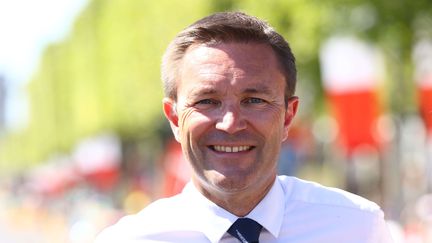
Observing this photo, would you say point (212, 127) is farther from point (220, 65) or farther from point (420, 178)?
point (420, 178)

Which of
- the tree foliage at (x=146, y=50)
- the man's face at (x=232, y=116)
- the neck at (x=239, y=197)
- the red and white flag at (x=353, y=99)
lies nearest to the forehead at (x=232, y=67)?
the man's face at (x=232, y=116)

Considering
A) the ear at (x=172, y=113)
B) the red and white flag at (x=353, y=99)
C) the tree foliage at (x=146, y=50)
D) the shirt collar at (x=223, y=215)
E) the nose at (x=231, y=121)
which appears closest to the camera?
the nose at (x=231, y=121)

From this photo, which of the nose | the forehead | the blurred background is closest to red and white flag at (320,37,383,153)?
the blurred background

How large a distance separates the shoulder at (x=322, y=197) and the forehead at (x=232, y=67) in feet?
1.13

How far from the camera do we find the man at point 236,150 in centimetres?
335

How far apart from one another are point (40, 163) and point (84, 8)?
42.1 metres

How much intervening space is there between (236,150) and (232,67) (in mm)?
223

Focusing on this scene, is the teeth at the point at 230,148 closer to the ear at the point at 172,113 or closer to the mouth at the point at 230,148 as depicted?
the mouth at the point at 230,148

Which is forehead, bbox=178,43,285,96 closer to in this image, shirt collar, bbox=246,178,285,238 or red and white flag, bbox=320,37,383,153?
shirt collar, bbox=246,178,285,238

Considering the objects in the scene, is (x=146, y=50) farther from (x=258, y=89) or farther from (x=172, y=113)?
(x=258, y=89)

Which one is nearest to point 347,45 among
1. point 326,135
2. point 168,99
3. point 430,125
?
point 430,125

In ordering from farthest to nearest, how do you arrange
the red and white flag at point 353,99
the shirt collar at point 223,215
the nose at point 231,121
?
the red and white flag at point 353,99 < the shirt collar at point 223,215 < the nose at point 231,121

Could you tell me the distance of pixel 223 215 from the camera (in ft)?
11.3

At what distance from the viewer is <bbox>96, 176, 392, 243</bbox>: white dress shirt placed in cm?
345
